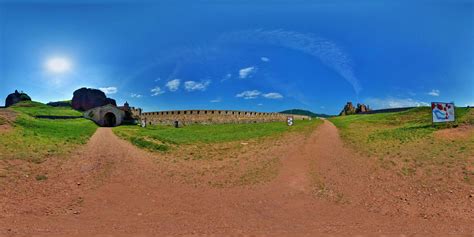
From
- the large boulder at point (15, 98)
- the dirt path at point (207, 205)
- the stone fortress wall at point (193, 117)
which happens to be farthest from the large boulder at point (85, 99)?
the dirt path at point (207, 205)

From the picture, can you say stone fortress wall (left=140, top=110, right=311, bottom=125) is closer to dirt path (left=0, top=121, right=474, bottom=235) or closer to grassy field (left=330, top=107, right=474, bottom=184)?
grassy field (left=330, top=107, right=474, bottom=184)

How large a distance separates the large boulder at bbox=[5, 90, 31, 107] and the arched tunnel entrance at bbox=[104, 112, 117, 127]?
4292 centimetres

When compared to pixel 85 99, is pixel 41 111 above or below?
below

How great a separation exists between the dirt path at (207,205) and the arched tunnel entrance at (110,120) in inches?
1254

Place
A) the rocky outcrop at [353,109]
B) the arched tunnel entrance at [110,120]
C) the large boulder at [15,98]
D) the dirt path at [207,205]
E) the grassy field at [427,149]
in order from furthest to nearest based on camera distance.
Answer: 1. the rocky outcrop at [353,109]
2. the large boulder at [15,98]
3. the arched tunnel entrance at [110,120]
4. the grassy field at [427,149]
5. the dirt path at [207,205]

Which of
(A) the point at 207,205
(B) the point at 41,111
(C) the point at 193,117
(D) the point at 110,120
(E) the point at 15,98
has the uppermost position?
(E) the point at 15,98

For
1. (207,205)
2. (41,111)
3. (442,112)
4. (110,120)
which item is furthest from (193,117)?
(207,205)

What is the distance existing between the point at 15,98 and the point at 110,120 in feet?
149

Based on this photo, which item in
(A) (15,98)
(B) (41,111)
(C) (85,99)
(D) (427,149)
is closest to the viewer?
(D) (427,149)

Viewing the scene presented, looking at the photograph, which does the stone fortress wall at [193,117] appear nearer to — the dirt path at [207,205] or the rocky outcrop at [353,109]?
the dirt path at [207,205]

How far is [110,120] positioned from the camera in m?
44.1

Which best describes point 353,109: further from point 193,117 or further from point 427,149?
point 427,149

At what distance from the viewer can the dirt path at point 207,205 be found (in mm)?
7309

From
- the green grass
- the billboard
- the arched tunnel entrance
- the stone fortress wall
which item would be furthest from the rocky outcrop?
the green grass
